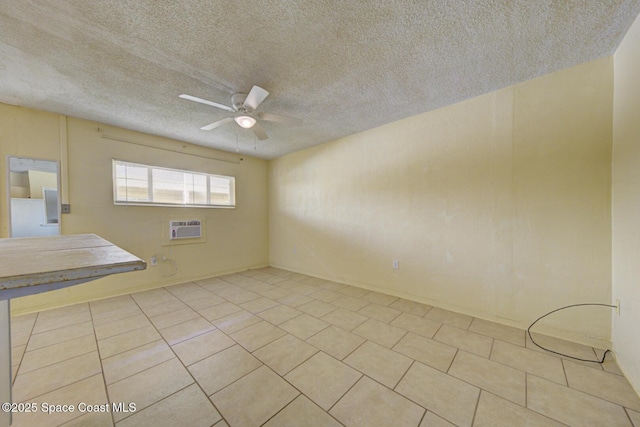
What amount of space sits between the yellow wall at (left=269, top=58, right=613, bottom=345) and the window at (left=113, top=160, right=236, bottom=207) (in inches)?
94.3

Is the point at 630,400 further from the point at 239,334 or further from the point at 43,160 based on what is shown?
the point at 43,160

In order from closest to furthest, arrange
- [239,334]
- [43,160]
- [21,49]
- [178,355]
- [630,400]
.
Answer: [630,400] → [21,49] → [178,355] → [239,334] → [43,160]

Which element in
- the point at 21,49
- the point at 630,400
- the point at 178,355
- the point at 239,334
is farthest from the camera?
the point at 239,334

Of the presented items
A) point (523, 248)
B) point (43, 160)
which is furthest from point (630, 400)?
point (43, 160)

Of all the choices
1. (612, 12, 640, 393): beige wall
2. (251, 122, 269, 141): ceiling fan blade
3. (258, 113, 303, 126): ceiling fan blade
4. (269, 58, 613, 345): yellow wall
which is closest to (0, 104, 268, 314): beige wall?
(251, 122, 269, 141): ceiling fan blade

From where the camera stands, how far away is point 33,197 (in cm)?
334

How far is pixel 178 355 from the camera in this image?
1850 mm

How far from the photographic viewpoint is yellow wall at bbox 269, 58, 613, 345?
194cm

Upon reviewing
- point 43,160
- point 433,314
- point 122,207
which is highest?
point 43,160

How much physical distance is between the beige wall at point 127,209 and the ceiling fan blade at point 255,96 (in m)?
2.38

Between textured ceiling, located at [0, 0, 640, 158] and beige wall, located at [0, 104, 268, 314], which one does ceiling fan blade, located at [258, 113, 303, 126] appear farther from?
beige wall, located at [0, 104, 268, 314]

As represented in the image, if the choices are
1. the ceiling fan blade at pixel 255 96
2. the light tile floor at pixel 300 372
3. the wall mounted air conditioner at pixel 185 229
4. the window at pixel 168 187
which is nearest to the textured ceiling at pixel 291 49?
the ceiling fan blade at pixel 255 96

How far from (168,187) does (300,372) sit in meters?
3.55

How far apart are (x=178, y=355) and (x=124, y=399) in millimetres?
436
